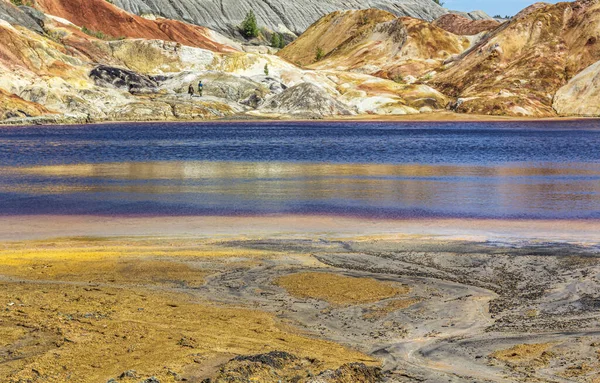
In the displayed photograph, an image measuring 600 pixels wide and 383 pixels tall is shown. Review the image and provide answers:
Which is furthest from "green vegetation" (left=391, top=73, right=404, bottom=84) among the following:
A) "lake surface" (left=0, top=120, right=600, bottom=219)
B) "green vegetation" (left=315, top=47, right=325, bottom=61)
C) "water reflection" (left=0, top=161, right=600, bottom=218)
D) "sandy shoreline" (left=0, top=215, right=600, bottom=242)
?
"sandy shoreline" (left=0, top=215, right=600, bottom=242)

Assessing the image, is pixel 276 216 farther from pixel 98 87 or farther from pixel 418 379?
pixel 98 87

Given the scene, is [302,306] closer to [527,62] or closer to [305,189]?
[305,189]

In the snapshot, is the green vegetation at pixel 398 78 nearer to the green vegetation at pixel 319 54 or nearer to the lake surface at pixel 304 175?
the green vegetation at pixel 319 54

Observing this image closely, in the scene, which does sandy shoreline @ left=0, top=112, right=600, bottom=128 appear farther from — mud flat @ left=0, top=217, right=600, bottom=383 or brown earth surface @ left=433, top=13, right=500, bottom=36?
mud flat @ left=0, top=217, right=600, bottom=383

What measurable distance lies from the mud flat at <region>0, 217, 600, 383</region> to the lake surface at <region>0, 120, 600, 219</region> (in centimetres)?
542

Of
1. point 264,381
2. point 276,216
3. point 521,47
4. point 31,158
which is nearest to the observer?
point 264,381

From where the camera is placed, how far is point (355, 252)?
1828 cm

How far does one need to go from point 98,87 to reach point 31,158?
5883 centimetres

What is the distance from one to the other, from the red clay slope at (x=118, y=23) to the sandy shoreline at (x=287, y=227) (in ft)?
449

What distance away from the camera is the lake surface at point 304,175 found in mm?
27391

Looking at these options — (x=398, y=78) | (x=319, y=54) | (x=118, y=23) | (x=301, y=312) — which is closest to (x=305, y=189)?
(x=301, y=312)

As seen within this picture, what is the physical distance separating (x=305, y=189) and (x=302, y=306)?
19659 mm

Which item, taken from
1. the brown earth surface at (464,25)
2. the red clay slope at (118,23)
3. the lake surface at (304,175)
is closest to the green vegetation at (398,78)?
the red clay slope at (118,23)

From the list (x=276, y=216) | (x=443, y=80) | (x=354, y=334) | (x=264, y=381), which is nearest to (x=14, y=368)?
(x=264, y=381)
